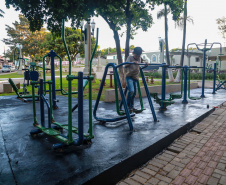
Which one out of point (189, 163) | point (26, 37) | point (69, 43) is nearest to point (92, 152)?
point (189, 163)

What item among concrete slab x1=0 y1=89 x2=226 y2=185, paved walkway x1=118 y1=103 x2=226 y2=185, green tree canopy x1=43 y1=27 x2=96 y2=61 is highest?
green tree canopy x1=43 y1=27 x2=96 y2=61

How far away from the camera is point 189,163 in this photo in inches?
102

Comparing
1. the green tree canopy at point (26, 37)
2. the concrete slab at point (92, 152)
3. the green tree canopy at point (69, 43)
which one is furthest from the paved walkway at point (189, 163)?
the green tree canopy at point (26, 37)

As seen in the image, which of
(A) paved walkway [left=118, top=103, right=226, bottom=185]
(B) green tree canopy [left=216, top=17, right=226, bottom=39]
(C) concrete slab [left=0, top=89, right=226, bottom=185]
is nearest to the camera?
(C) concrete slab [left=0, top=89, right=226, bottom=185]

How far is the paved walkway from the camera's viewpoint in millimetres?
2195

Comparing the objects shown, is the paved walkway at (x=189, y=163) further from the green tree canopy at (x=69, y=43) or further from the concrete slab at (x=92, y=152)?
the green tree canopy at (x=69, y=43)

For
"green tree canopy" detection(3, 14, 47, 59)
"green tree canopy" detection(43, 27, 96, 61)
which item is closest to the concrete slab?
"green tree canopy" detection(43, 27, 96, 61)

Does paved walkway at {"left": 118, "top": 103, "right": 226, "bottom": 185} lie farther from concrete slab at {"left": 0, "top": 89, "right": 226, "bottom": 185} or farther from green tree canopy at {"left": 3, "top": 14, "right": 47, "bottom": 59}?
green tree canopy at {"left": 3, "top": 14, "right": 47, "bottom": 59}

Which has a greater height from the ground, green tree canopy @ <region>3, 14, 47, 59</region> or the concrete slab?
green tree canopy @ <region>3, 14, 47, 59</region>

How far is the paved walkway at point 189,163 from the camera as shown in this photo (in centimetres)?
219

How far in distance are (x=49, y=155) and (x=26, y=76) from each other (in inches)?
243

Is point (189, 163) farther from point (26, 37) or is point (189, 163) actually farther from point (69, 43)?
point (26, 37)

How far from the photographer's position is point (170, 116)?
177 inches

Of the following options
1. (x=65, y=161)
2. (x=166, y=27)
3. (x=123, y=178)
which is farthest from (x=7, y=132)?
(x=166, y=27)
